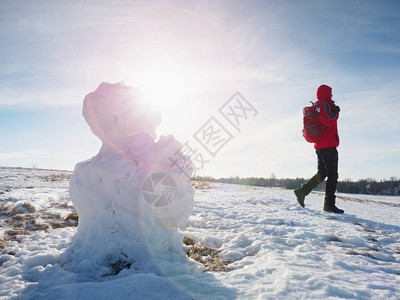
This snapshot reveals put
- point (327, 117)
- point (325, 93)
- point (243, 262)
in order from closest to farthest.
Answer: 1. point (243, 262)
2. point (327, 117)
3. point (325, 93)

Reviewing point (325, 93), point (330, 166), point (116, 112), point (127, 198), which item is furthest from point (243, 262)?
point (325, 93)

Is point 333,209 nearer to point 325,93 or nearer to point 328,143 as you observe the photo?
point 328,143

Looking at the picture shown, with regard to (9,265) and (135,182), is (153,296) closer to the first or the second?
(135,182)

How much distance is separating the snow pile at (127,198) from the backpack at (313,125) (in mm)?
3854

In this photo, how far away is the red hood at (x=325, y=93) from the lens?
618 centimetres

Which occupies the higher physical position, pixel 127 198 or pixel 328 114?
pixel 328 114

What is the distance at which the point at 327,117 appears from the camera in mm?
5793

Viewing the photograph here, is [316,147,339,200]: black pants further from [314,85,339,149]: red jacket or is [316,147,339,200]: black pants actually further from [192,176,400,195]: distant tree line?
[192,176,400,195]: distant tree line

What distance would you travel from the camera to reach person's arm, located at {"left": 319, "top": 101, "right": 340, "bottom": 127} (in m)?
5.80

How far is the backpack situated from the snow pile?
3.85 meters

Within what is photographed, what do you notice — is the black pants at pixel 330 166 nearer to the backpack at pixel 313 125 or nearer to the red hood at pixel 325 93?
Answer: the backpack at pixel 313 125

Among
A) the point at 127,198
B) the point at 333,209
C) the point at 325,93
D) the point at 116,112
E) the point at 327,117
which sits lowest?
the point at 333,209

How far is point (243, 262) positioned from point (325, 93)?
15.8 feet

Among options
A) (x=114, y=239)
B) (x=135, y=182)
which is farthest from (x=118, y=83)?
(x=114, y=239)
